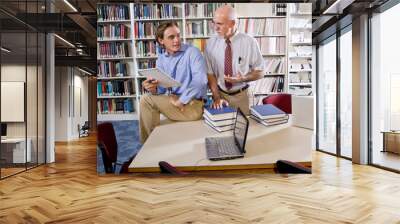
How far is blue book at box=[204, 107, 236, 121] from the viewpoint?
5422 mm

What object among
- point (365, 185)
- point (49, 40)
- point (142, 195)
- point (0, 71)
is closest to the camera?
point (142, 195)

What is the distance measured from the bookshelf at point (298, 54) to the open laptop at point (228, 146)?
3.13ft

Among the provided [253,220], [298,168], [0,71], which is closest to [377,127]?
[298,168]

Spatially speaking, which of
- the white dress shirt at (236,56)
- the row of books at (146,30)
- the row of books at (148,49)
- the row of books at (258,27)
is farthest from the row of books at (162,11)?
the row of books at (258,27)

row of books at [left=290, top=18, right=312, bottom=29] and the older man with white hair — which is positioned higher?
row of books at [left=290, top=18, right=312, bottom=29]

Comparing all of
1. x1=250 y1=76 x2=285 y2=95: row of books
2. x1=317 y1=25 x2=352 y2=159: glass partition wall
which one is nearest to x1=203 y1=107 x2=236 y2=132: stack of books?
x1=250 y1=76 x2=285 y2=95: row of books

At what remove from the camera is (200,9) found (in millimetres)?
5570

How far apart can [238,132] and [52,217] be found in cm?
269

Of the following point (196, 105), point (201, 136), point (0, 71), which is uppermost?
point (0, 71)

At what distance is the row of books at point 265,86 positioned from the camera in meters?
5.56

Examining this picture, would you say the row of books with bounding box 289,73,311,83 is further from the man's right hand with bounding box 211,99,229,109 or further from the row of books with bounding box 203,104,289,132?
the man's right hand with bounding box 211,99,229,109

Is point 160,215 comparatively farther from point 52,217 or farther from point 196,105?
point 196,105

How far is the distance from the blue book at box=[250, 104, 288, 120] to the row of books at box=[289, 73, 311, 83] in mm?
476

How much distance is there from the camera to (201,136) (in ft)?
17.9
